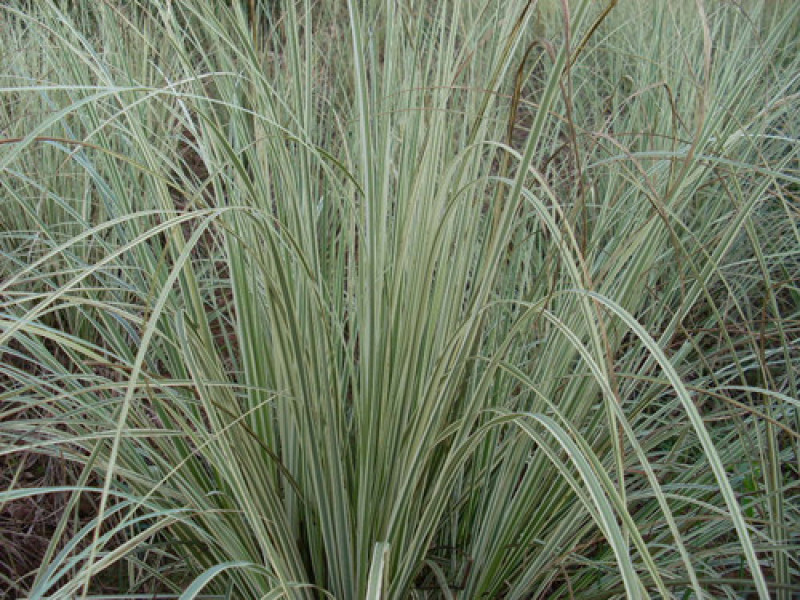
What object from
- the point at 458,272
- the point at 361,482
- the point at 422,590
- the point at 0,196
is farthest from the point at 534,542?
the point at 0,196

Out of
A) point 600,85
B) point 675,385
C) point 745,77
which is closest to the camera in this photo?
point 675,385

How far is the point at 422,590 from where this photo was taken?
1136 mm

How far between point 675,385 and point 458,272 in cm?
45

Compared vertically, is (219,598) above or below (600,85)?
below

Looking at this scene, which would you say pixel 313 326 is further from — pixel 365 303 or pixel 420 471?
pixel 420 471

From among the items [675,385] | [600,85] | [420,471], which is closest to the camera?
[675,385]

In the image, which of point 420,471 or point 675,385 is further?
point 420,471

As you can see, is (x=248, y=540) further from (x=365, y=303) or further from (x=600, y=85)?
(x=600, y=85)

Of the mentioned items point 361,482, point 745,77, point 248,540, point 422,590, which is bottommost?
point 422,590

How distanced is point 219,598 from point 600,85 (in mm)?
2456

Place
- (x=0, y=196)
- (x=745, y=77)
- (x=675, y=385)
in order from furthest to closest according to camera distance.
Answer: (x=0, y=196) < (x=745, y=77) < (x=675, y=385)

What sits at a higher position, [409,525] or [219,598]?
[409,525]

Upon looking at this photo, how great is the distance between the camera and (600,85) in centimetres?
294

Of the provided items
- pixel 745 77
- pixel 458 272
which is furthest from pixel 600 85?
pixel 458 272
